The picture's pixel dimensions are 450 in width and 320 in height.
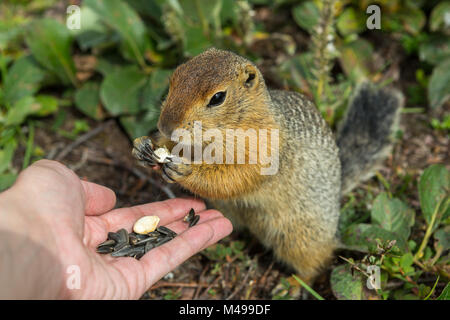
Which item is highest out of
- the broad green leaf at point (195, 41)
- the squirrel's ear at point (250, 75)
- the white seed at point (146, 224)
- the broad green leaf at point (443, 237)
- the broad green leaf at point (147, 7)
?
the broad green leaf at point (147, 7)

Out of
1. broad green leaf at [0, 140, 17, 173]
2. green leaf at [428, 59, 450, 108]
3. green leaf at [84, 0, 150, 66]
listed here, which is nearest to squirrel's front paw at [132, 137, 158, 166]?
broad green leaf at [0, 140, 17, 173]

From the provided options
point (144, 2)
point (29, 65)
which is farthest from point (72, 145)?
point (144, 2)

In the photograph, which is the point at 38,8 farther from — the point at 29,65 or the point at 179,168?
the point at 179,168

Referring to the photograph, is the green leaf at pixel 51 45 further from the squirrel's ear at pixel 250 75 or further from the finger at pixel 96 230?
the squirrel's ear at pixel 250 75

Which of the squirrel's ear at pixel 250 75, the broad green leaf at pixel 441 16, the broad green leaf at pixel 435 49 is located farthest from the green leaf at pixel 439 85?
the squirrel's ear at pixel 250 75

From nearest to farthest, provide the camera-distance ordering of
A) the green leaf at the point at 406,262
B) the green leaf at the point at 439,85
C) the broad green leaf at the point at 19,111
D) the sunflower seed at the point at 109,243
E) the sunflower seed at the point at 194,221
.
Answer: the sunflower seed at the point at 109,243
the green leaf at the point at 406,262
the sunflower seed at the point at 194,221
the broad green leaf at the point at 19,111
the green leaf at the point at 439,85

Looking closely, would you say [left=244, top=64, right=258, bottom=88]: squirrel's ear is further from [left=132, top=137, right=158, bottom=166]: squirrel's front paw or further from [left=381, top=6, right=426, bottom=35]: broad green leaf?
[left=381, top=6, right=426, bottom=35]: broad green leaf
